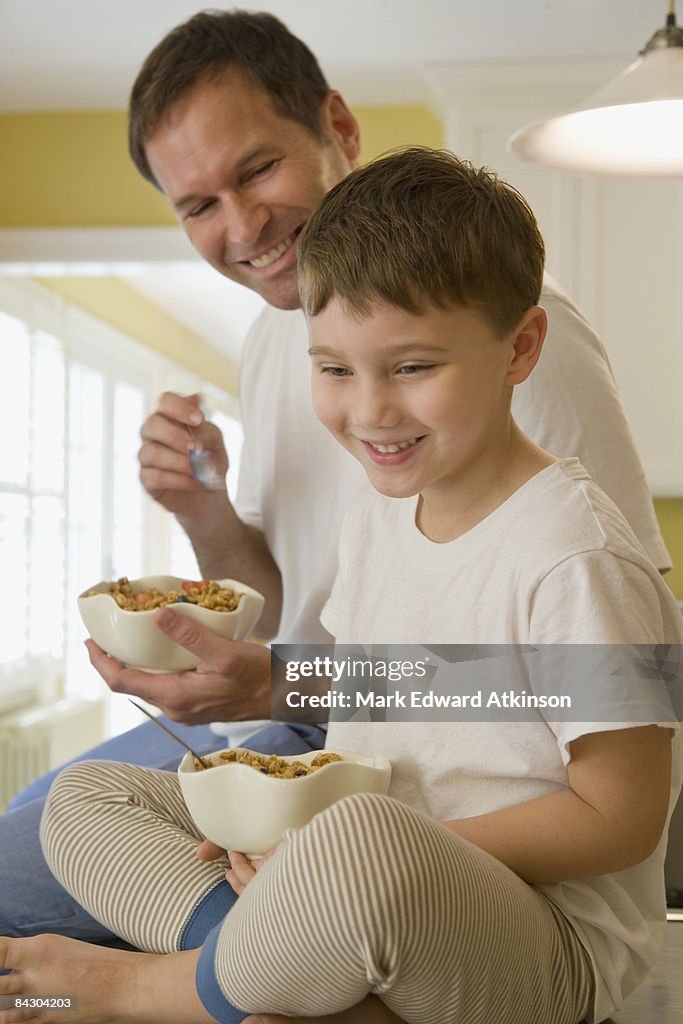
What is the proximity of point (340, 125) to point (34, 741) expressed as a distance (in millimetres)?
3201

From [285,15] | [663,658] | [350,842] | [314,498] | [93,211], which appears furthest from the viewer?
[93,211]

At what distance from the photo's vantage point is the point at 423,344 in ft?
3.17

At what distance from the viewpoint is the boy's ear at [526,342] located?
41.0 inches

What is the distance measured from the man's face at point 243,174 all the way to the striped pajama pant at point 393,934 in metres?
0.93

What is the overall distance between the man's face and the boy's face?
20.8 inches

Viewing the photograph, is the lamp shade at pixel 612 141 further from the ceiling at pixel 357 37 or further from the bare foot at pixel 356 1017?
the ceiling at pixel 357 37

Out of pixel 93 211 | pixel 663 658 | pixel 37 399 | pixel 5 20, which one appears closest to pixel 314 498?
pixel 663 658

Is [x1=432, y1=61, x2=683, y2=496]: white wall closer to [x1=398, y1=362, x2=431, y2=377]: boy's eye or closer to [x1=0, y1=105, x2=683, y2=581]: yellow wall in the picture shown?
[x1=0, y1=105, x2=683, y2=581]: yellow wall

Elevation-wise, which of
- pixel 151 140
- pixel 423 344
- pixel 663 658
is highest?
pixel 151 140

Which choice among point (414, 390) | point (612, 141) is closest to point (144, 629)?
point (414, 390)

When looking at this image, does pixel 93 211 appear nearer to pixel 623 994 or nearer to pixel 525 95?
pixel 525 95

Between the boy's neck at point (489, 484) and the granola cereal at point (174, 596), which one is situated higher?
the boy's neck at point (489, 484)

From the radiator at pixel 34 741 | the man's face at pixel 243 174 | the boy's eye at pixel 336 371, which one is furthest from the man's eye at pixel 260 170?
the radiator at pixel 34 741

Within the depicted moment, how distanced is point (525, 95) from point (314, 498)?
6.67 ft
